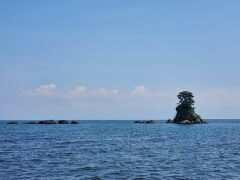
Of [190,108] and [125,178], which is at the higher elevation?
[190,108]

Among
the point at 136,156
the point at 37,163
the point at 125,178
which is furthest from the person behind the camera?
the point at 136,156

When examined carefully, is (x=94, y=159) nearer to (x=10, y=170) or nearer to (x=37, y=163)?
(x=37, y=163)

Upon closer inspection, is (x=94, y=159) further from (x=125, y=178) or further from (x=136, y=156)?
(x=125, y=178)

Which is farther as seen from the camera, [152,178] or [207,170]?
[207,170]

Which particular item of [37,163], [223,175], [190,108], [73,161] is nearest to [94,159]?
[73,161]

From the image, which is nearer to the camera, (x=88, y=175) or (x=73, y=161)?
(x=88, y=175)

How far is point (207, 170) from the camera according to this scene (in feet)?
130

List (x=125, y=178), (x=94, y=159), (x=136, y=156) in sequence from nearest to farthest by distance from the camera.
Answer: (x=125, y=178) → (x=94, y=159) → (x=136, y=156)

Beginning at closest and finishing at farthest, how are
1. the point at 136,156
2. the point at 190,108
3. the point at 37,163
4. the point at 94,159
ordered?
the point at 37,163 → the point at 94,159 → the point at 136,156 → the point at 190,108

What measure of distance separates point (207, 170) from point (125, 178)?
31.3 feet

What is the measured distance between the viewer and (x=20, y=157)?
5112 cm

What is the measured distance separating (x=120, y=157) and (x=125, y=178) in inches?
635

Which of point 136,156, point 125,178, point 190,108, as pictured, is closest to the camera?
point 125,178

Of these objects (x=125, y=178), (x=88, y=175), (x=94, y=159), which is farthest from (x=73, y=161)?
(x=125, y=178)
